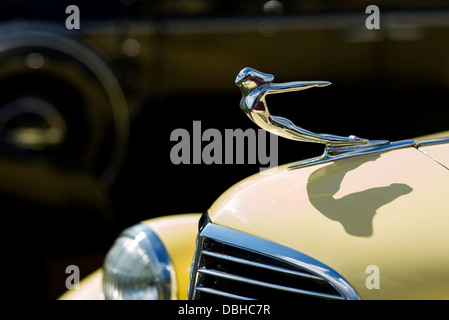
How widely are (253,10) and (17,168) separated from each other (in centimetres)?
216

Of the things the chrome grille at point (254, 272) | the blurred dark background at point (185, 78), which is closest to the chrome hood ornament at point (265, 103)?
the chrome grille at point (254, 272)

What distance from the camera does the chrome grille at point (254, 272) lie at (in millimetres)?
1282

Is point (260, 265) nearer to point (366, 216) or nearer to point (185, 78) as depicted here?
point (366, 216)

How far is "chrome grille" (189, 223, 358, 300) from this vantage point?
1282 mm

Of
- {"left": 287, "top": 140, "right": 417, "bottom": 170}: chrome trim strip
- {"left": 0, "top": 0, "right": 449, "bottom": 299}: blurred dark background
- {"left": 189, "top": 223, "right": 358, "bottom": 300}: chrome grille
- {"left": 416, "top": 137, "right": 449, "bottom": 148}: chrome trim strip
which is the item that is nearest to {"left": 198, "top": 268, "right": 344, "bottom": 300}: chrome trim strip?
{"left": 189, "top": 223, "right": 358, "bottom": 300}: chrome grille

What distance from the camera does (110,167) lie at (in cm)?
492

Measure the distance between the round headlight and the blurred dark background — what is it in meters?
2.32

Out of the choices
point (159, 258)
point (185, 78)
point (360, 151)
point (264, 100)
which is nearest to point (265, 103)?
point (264, 100)

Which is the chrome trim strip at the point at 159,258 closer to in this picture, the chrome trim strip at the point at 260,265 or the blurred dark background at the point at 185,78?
the chrome trim strip at the point at 260,265

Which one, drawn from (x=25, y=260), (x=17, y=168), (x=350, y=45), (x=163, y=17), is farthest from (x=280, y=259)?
(x=163, y=17)

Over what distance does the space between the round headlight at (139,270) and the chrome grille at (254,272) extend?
0.38 metres

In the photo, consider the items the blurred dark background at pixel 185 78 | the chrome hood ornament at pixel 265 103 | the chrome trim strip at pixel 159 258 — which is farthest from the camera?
the blurred dark background at pixel 185 78

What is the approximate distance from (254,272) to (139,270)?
683 mm

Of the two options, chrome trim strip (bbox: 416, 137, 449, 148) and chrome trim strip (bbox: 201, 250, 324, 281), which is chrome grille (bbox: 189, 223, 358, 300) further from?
chrome trim strip (bbox: 416, 137, 449, 148)
